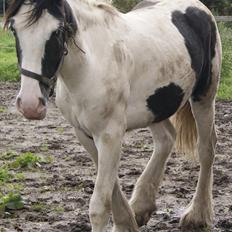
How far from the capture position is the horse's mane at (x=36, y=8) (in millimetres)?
4082

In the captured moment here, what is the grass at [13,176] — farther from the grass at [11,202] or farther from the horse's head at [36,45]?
the horse's head at [36,45]

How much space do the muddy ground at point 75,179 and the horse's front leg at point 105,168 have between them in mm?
751

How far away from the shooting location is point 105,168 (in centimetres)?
461

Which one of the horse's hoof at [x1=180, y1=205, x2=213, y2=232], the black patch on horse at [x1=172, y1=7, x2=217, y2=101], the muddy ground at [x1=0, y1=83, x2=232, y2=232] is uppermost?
the black patch on horse at [x1=172, y1=7, x2=217, y2=101]

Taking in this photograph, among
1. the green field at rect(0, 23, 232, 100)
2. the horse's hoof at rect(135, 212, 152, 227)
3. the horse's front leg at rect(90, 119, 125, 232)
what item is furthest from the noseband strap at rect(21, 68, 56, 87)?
the green field at rect(0, 23, 232, 100)

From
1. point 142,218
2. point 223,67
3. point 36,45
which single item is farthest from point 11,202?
point 223,67

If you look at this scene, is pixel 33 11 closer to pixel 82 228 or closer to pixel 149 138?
pixel 82 228

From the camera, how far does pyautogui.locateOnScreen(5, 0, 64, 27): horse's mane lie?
4.08m

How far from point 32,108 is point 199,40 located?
2148 millimetres

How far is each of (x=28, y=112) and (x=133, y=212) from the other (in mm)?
1643

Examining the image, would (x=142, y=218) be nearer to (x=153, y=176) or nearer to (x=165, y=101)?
(x=153, y=176)

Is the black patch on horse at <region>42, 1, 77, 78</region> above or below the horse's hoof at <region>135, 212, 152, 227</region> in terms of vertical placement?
above

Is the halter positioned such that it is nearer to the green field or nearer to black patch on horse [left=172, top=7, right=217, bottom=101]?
black patch on horse [left=172, top=7, right=217, bottom=101]

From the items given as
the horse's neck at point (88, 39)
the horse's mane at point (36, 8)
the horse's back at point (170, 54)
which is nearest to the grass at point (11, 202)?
the horse's back at point (170, 54)
